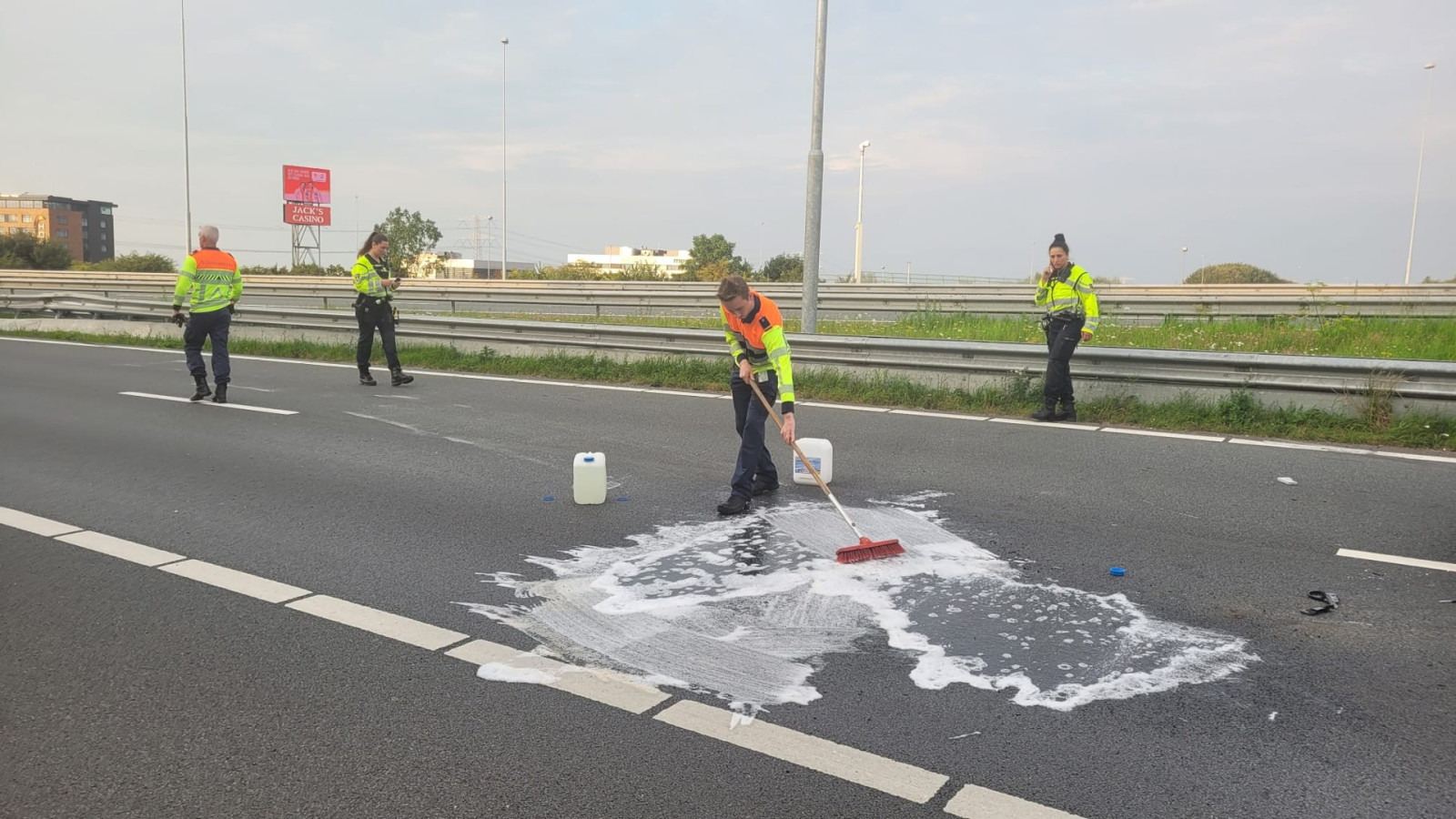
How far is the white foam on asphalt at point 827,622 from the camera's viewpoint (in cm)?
369

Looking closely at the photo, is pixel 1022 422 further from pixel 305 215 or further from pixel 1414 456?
Answer: pixel 305 215

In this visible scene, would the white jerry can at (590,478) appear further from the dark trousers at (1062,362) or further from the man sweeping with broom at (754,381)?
the dark trousers at (1062,362)

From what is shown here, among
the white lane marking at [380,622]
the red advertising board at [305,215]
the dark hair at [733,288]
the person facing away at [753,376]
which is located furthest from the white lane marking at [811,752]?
the red advertising board at [305,215]

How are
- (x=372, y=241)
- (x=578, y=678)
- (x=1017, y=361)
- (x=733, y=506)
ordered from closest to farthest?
(x=578, y=678) → (x=733, y=506) → (x=1017, y=361) → (x=372, y=241)

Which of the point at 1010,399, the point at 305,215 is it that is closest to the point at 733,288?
the point at 1010,399

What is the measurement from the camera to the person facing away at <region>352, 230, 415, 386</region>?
12297mm

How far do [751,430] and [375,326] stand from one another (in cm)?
782

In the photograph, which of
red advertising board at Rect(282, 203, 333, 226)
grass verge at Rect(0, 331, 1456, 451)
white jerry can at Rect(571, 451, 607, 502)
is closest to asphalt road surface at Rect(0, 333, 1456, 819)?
white jerry can at Rect(571, 451, 607, 502)

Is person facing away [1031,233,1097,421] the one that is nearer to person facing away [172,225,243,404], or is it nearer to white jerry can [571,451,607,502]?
white jerry can [571,451,607,502]

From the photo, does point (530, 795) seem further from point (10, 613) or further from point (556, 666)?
point (10, 613)

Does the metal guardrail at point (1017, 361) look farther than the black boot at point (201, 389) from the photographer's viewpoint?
No

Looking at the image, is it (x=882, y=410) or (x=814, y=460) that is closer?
(x=814, y=460)

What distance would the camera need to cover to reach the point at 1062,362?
375 inches

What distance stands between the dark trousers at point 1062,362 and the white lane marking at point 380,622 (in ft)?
23.0
